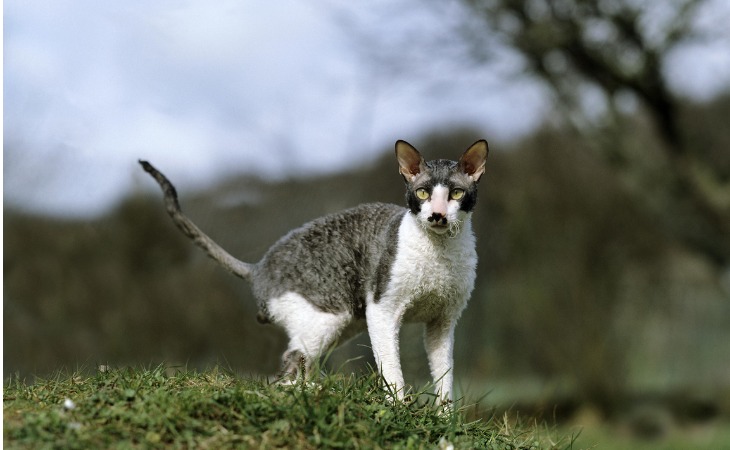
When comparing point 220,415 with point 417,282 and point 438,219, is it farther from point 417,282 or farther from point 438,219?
point 438,219

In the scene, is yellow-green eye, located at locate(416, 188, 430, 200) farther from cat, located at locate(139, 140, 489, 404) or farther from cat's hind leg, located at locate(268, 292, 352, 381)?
cat's hind leg, located at locate(268, 292, 352, 381)

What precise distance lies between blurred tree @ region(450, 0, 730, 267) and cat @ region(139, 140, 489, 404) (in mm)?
7543

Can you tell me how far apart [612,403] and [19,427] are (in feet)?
37.9

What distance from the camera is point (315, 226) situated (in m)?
5.34

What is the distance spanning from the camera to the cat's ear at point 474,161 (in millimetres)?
4609

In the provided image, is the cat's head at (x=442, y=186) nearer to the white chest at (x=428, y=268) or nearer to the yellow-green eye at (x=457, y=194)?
the yellow-green eye at (x=457, y=194)

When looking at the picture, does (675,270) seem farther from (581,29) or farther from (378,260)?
(378,260)

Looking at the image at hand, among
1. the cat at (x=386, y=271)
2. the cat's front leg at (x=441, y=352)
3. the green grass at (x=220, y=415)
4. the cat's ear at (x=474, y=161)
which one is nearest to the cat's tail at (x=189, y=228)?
the cat at (x=386, y=271)

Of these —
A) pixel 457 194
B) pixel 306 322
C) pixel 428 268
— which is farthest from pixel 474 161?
pixel 306 322

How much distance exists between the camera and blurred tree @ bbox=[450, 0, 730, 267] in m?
11.9

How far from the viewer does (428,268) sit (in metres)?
4.77

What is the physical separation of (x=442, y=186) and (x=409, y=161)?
35 cm

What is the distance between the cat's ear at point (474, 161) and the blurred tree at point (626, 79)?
765 cm

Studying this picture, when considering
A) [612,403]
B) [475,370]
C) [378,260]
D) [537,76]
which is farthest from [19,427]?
[612,403]
